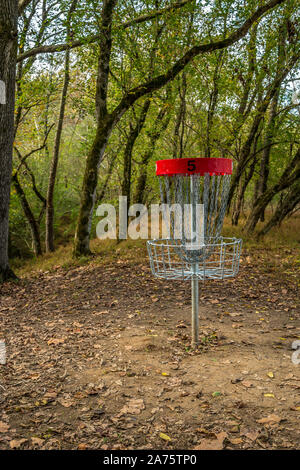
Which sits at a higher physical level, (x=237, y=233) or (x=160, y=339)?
(x=237, y=233)

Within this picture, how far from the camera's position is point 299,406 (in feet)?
13.4

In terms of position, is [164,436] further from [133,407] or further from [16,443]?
[16,443]

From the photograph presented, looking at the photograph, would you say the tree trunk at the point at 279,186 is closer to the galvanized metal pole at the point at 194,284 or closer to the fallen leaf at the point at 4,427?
the galvanized metal pole at the point at 194,284

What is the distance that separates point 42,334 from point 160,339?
203 cm

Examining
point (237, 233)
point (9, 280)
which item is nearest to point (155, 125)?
point (237, 233)

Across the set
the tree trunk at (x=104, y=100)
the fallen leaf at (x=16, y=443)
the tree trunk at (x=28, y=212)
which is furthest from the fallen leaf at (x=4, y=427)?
the tree trunk at (x=28, y=212)

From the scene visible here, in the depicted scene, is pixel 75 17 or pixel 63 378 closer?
pixel 63 378

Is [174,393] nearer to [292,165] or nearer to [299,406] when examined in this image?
[299,406]

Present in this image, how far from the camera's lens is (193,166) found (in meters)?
4.25

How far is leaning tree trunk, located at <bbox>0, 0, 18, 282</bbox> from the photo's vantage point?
9.52m

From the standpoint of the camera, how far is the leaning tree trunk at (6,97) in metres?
9.52

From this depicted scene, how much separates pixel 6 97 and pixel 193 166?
24.1 ft

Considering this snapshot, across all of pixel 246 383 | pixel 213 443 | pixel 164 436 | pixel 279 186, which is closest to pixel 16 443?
pixel 164 436

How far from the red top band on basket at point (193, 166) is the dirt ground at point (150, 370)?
2.38 metres
